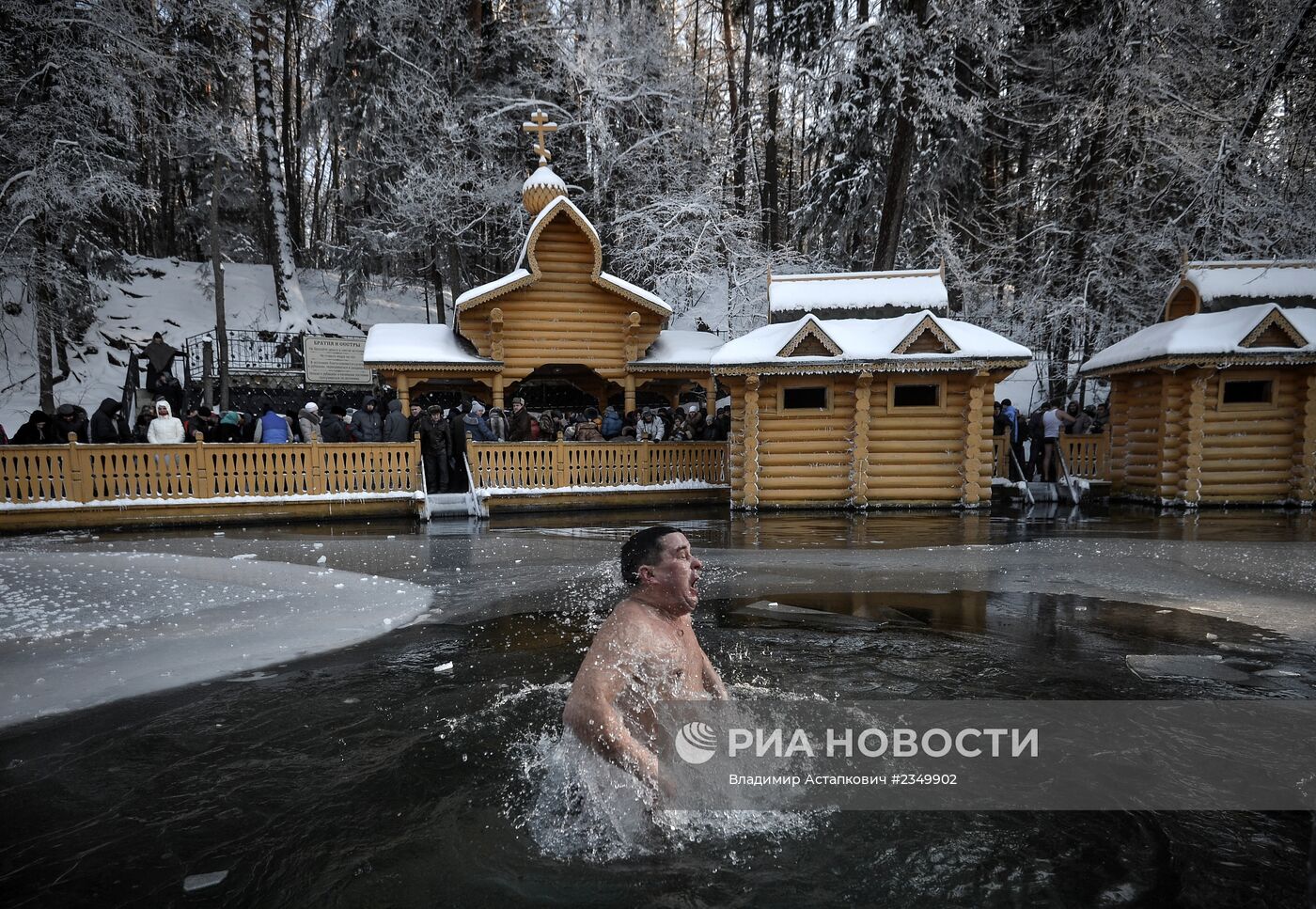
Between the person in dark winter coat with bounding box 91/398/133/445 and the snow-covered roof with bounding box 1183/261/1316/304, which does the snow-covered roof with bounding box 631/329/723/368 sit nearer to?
the snow-covered roof with bounding box 1183/261/1316/304

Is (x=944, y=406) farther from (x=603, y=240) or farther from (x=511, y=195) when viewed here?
(x=511, y=195)

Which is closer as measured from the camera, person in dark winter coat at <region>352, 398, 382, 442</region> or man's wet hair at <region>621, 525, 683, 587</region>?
man's wet hair at <region>621, 525, 683, 587</region>

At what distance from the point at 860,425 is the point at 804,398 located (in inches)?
48.7

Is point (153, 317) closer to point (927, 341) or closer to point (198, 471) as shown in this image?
point (198, 471)

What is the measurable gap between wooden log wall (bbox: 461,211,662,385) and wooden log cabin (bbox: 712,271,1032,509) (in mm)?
5858

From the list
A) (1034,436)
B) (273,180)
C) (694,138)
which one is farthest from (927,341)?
(273,180)

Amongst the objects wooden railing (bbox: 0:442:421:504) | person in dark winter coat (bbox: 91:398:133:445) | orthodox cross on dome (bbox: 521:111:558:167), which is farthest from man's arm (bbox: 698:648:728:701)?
orthodox cross on dome (bbox: 521:111:558:167)

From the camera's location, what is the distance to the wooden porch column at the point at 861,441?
13031 millimetres

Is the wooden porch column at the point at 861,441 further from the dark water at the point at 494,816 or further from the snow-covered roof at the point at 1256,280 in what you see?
the dark water at the point at 494,816

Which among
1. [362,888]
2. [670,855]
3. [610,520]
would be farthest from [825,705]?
[610,520]

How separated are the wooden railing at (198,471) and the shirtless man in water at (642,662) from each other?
37.6 feet

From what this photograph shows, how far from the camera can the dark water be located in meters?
2.43

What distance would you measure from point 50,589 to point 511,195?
1976 cm

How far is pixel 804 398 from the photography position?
1359cm
